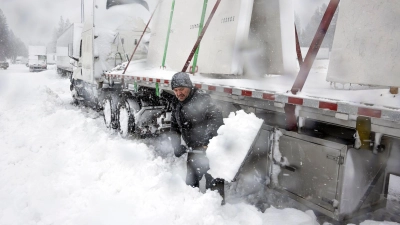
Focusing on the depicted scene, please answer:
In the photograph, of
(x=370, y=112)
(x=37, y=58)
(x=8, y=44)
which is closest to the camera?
(x=370, y=112)

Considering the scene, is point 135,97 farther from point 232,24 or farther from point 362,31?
point 362,31

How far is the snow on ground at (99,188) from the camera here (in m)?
3.46

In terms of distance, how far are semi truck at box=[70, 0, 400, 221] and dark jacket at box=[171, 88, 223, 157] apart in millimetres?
406

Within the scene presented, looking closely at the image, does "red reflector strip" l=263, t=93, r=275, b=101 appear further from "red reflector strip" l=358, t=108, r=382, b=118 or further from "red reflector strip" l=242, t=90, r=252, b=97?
"red reflector strip" l=358, t=108, r=382, b=118

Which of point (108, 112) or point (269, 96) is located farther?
point (108, 112)

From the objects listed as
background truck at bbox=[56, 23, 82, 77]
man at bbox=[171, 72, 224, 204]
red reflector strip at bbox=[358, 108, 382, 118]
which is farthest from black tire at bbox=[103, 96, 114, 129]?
red reflector strip at bbox=[358, 108, 382, 118]

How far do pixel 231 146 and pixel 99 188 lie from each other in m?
2.07

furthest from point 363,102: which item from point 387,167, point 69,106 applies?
point 69,106

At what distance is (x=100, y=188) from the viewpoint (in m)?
4.29

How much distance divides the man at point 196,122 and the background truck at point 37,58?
A: 1895 inches

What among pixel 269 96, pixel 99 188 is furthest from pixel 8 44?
pixel 269 96

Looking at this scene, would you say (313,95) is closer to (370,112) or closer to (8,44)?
(370,112)

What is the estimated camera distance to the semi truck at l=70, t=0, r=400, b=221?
2.48m

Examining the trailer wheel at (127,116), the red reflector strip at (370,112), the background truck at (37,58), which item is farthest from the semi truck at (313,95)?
the background truck at (37,58)
